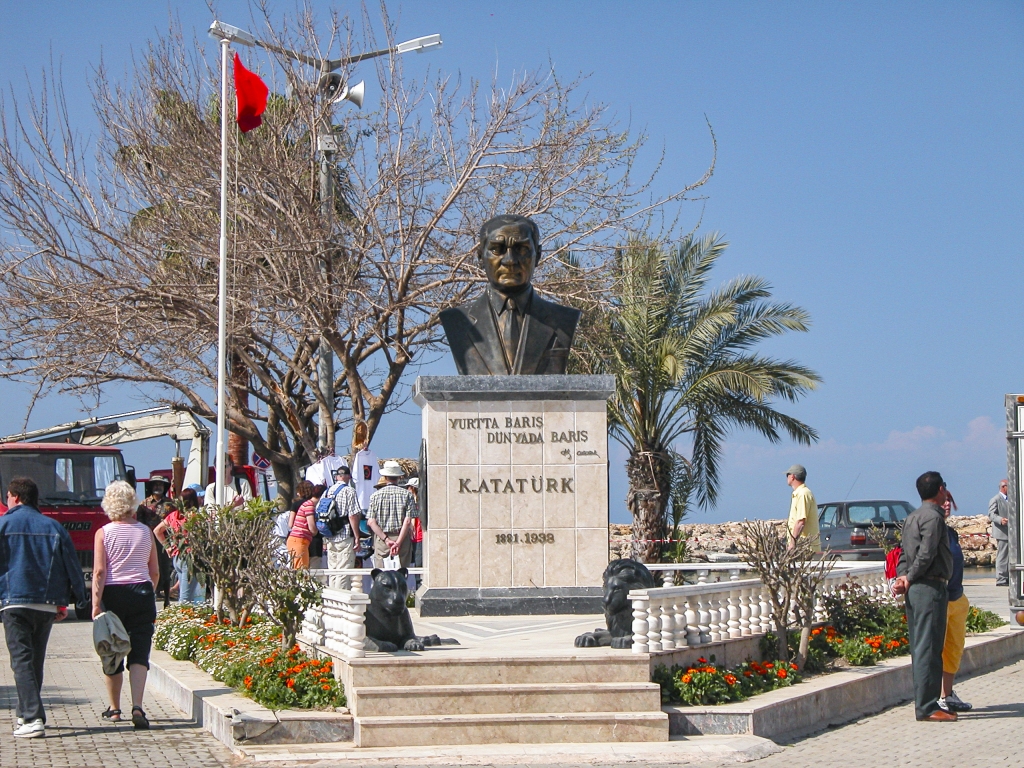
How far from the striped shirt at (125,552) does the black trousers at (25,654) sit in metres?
0.56

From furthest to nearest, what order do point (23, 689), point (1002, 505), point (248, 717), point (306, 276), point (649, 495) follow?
point (649, 495), point (306, 276), point (1002, 505), point (23, 689), point (248, 717)

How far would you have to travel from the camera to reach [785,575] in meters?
9.88

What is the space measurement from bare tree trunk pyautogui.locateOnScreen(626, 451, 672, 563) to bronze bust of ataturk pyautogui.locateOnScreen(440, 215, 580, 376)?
10.9 meters

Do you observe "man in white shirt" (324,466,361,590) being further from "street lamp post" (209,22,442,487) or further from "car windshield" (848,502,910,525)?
"car windshield" (848,502,910,525)

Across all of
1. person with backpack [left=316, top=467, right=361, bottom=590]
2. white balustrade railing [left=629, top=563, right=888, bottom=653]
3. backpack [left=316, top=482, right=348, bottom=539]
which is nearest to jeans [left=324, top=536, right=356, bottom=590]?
person with backpack [left=316, top=467, right=361, bottom=590]

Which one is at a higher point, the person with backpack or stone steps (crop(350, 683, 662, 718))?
the person with backpack

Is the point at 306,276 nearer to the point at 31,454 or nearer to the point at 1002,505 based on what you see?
the point at 31,454

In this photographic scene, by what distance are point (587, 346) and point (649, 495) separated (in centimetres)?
299

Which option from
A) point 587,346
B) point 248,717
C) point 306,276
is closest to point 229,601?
point 248,717

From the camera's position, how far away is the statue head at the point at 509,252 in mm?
12422

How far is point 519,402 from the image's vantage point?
39.4 ft

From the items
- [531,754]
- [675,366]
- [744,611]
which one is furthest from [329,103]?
[531,754]

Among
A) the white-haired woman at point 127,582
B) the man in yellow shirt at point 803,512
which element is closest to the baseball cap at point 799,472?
the man in yellow shirt at point 803,512

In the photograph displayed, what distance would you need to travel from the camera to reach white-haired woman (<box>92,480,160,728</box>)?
9219mm
